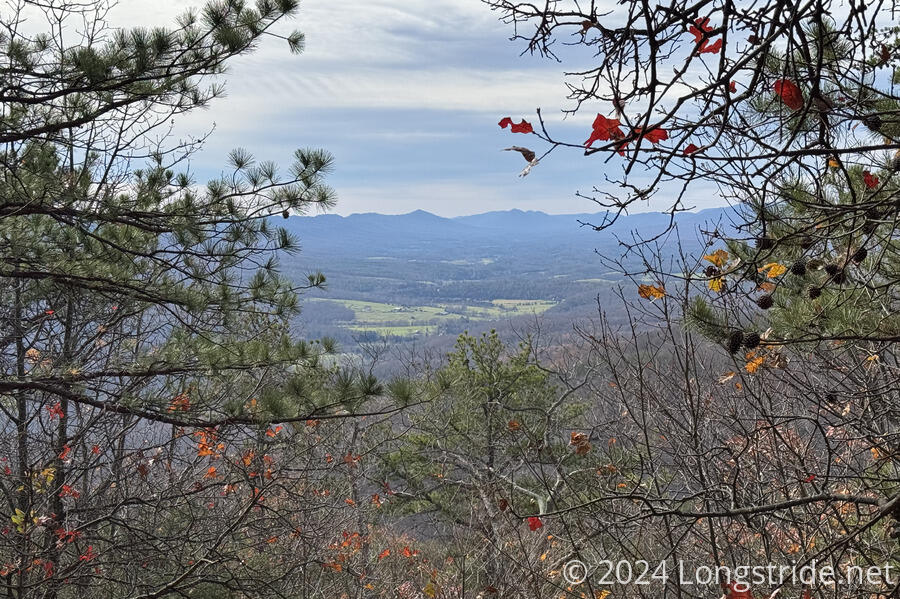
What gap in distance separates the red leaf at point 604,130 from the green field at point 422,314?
7069cm

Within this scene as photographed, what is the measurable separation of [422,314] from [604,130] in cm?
9817

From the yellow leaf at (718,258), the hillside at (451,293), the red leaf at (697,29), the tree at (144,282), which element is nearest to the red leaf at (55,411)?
the tree at (144,282)

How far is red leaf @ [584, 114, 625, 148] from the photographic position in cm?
117

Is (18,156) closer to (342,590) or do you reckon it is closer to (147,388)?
(147,388)

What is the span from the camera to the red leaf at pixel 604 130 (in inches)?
46.0

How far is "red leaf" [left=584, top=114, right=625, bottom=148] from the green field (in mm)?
70692

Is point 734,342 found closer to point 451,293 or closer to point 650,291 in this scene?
point 650,291

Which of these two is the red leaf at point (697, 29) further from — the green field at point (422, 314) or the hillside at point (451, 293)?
the green field at point (422, 314)

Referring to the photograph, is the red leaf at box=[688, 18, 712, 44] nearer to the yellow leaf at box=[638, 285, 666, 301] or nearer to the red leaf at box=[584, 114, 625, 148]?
the red leaf at box=[584, 114, 625, 148]

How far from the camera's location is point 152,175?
4082 mm

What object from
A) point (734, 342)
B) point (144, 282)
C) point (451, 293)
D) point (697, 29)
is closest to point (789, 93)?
point (697, 29)

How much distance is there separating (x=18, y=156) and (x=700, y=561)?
4595 millimetres

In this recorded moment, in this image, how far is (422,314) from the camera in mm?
99188

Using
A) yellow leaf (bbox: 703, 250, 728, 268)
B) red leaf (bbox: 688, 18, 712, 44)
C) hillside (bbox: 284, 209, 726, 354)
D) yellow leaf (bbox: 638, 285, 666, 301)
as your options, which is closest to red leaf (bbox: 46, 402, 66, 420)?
yellow leaf (bbox: 638, 285, 666, 301)
